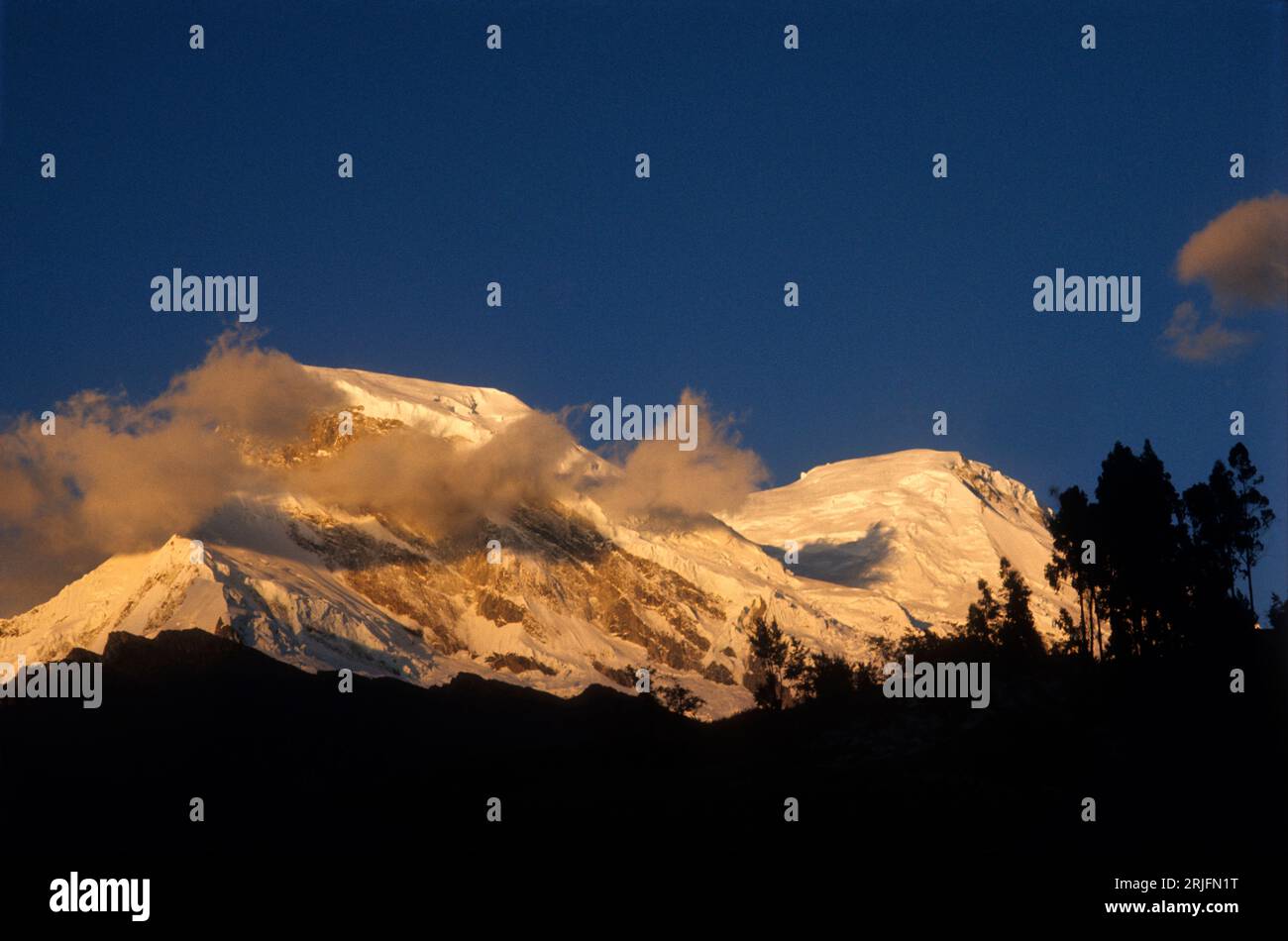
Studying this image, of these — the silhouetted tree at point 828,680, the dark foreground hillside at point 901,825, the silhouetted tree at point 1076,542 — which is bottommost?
the dark foreground hillside at point 901,825

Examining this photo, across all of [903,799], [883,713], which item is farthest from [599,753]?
[903,799]

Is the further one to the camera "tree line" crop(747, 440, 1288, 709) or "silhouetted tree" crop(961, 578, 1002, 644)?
"silhouetted tree" crop(961, 578, 1002, 644)

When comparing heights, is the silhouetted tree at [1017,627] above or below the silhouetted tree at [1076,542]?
below

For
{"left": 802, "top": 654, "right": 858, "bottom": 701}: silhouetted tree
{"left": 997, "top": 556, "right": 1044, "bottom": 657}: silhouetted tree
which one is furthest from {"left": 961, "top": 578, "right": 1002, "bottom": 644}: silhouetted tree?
{"left": 802, "top": 654, "right": 858, "bottom": 701}: silhouetted tree

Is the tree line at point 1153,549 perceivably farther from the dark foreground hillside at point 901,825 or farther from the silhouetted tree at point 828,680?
the silhouetted tree at point 828,680

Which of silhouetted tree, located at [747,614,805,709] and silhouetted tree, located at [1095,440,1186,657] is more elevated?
silhouetted tree, located at [1095,440,1186,657]

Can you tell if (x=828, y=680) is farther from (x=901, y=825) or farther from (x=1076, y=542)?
(x=901, y=825)

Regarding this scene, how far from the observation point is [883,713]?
5138 inches

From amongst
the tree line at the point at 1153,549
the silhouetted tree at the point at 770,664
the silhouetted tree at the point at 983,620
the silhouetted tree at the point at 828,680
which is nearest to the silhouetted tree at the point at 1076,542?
the tree line at the point at 1153,549

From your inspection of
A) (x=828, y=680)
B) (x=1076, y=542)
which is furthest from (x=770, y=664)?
(x=1076, y=542)

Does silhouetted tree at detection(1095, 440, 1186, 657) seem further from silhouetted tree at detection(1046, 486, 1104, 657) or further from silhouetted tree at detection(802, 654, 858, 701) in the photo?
silhouetted tree at detection(802, 654, 858, 701)

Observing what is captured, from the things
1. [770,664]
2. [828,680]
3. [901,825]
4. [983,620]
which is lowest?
[901,825]

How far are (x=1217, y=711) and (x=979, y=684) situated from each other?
23.4 m
